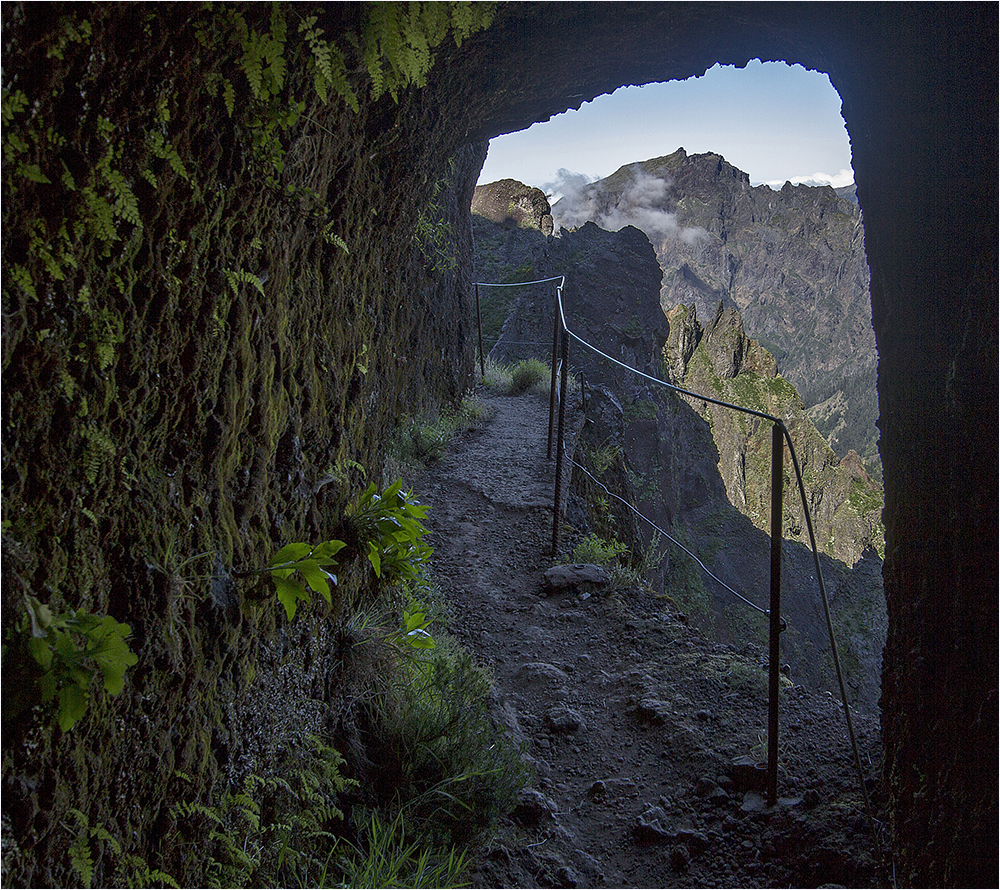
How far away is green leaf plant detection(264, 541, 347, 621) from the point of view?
1.82m

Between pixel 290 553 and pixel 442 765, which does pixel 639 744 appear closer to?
pixel 442 765

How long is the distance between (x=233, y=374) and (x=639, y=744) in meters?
2.41

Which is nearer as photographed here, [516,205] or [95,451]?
[95,451]

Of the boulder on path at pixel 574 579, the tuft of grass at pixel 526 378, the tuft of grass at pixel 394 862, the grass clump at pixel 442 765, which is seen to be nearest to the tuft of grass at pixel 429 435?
the boulder on path at pixel 574 579

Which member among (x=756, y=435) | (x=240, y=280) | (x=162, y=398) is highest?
(x=240, y=280)

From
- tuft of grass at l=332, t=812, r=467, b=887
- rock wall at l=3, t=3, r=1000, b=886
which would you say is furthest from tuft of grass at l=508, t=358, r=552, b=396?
tuft of grass at l=332, t=812, r=467, b=887

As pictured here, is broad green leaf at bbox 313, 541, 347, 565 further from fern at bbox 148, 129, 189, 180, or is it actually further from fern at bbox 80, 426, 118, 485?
fern at bbox 148, 129, 189, 180

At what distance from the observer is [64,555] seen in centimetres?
131

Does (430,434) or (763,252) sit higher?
(763,252)

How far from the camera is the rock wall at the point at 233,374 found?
1.23 metres

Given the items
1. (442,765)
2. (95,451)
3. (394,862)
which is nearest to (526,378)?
(442,765)

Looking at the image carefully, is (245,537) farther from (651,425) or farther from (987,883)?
(651,425)

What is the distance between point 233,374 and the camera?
1.86 m

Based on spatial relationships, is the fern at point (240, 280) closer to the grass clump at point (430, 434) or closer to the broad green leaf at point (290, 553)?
the broad green leaf at point (290, 553)
